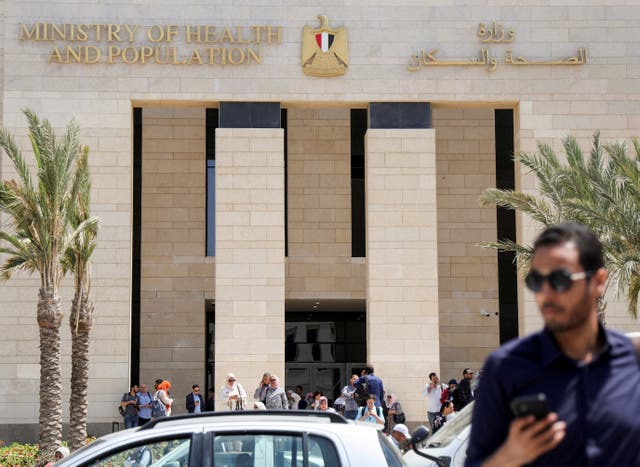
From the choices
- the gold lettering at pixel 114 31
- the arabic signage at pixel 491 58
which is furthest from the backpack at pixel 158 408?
the arabic signage at pixel 491 58

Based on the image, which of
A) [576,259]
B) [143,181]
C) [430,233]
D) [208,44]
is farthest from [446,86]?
[576,259]

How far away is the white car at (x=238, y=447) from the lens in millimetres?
6613

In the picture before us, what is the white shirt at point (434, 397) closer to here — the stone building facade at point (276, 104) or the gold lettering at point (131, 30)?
the stone building facade at point (276, 104)

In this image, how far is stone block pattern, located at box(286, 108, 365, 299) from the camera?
114 ft

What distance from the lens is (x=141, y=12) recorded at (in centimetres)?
2959

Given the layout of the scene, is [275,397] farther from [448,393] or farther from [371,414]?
[448,393]

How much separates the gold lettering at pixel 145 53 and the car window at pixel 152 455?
2389 cm

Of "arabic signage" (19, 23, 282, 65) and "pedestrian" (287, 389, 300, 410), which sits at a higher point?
"arabic signage" (19, 23, 282, 65)

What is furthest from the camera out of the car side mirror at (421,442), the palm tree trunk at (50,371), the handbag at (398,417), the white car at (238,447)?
the handbag at (398,417)

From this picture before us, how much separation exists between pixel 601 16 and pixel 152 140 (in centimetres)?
1422

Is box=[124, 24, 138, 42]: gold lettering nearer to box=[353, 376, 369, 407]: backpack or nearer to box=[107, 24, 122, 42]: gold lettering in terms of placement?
box=[107, 24, 122, 42]: gold lettering

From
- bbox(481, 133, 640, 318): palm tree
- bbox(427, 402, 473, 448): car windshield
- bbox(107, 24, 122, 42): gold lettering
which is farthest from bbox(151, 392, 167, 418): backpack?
bbox(427, 402, 473, 448): car windshield

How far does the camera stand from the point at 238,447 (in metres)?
6.71

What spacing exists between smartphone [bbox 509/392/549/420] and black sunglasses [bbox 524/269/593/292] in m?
0.31
